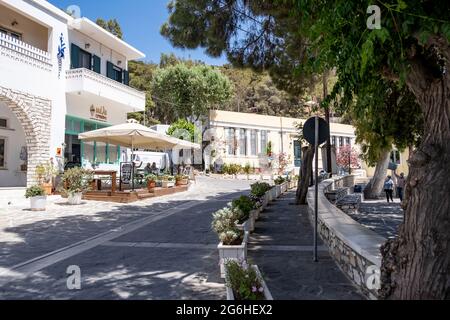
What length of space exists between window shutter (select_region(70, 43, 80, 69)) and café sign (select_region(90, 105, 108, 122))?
2.18 meters

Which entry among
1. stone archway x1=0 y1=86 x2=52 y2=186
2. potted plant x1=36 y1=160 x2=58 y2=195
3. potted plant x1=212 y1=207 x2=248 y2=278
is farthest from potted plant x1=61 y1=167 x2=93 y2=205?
potted plant x1=212 y1=207 x2=248 y2=278

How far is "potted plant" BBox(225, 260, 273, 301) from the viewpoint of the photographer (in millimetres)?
3959

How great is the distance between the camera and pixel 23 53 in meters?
14.7

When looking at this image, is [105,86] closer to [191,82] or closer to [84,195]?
[84,195]

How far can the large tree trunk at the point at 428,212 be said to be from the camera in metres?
3.50

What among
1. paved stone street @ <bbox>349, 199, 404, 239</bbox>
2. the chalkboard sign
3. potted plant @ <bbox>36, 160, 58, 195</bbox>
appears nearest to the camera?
paved stone street @ <bbox>349, 199, 404, 239</bbox>

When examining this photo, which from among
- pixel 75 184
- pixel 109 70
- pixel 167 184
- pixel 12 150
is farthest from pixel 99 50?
pixel 75 184

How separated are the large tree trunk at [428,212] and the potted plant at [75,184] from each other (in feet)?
39.6

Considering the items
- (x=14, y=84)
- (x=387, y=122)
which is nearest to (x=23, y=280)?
(x=387, y=122)

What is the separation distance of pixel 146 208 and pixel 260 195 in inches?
159

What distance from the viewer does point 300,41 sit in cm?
1071

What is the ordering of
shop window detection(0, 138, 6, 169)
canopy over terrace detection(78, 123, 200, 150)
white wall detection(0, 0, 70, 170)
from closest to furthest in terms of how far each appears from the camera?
white wall detection(0, 0, 70, 170)
canopy over terrace detection(78, 123, 200, 150)
shop window detection(0, 138, 6, 169)

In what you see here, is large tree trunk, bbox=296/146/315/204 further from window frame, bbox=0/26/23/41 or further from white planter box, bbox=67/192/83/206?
window frame, bbox=0/26/23/41

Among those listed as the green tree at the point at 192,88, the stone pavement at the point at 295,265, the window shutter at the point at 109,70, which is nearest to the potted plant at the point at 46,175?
the window shutter at the point at 109,70
